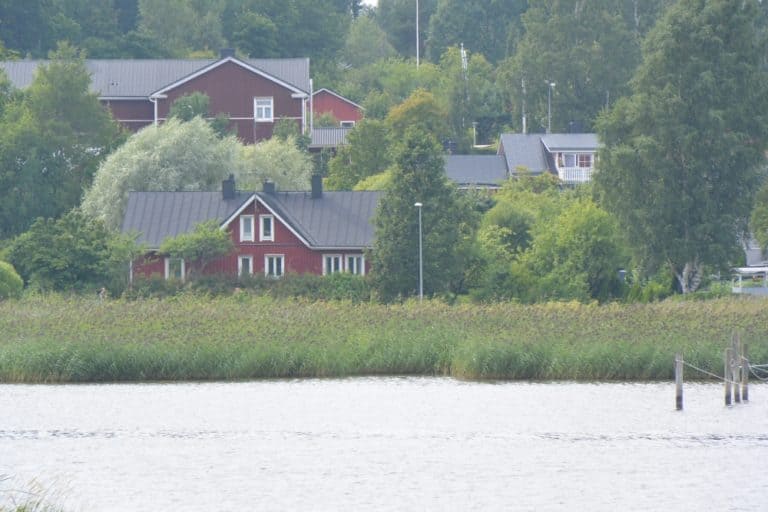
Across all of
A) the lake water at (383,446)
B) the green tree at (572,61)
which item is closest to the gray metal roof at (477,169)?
the green tree at (572,61)

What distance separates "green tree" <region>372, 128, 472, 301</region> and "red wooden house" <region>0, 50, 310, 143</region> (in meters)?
32.2

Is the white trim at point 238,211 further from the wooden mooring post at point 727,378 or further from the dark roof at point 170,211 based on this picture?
the wooden mooring post at point 727,378

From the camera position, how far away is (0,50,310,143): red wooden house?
334 feet

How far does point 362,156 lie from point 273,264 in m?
22.6

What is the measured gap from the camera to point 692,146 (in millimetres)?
71062

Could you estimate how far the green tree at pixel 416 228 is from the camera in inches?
2675

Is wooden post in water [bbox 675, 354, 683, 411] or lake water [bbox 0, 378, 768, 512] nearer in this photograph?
lake water [bbox 0, 378, 768, 512]

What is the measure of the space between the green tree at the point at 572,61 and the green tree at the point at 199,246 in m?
42.5

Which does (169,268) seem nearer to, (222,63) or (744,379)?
(222,63)

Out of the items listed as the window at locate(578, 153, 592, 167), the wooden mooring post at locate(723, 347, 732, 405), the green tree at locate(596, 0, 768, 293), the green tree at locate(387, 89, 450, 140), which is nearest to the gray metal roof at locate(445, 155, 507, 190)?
the green tree at locate(387, 89, 450, 140)

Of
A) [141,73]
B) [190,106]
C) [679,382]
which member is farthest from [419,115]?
[679,382]

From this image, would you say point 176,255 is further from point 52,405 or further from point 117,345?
point 52,405

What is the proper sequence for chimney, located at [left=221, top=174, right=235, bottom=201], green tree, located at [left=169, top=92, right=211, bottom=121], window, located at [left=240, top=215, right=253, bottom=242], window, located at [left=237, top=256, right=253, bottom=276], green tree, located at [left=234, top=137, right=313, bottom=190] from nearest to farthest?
window, located at [left=237, top=256, right=253, bottom=276] → window, located at [left=240, top=215, right=253, bottom=242] → chimney, located at [left=221, top=174, right=235, bottom=201] → green tree, located at [left=234, top=137, right=313, bottom=190] → green tree, located at [left=169, top=92, right=211, bottom=121]

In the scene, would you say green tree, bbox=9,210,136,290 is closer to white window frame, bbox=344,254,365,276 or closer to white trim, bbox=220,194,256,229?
white trim, bbox=220,194,256,229
